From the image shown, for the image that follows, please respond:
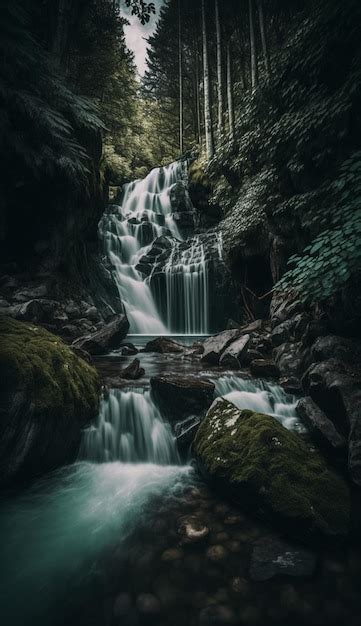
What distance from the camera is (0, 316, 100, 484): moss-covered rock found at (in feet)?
Result: 10.6

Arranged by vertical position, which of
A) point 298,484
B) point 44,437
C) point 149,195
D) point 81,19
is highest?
point 81,19

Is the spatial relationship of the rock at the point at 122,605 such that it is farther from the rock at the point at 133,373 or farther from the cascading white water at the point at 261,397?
the rock at the point at 133,373

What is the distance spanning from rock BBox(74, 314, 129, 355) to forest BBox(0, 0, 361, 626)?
2.8 inches

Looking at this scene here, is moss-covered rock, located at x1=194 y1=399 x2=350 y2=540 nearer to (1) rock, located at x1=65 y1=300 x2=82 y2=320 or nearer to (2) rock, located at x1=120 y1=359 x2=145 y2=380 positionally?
(2) rock, located at x1=120 y1=359 x2=145 y2=380

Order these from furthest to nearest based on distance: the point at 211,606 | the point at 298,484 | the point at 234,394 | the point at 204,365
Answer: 1. the point at 204,365
2. the point at 234,394
3. the point at 298,484
4. the point at 211,606

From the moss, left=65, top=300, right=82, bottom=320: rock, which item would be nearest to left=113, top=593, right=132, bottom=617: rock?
the moss

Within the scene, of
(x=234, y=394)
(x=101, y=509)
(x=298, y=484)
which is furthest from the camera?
(x=234, y=394)

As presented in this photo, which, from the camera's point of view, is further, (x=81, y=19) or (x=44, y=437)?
(x=81, y=19)

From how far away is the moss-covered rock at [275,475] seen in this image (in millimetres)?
2574

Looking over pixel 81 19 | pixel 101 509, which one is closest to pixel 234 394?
pixel 101 509

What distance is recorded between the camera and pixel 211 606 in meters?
2.07

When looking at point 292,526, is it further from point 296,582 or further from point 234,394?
point 234,394

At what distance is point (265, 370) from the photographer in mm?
6320

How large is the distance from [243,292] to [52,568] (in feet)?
31.8
